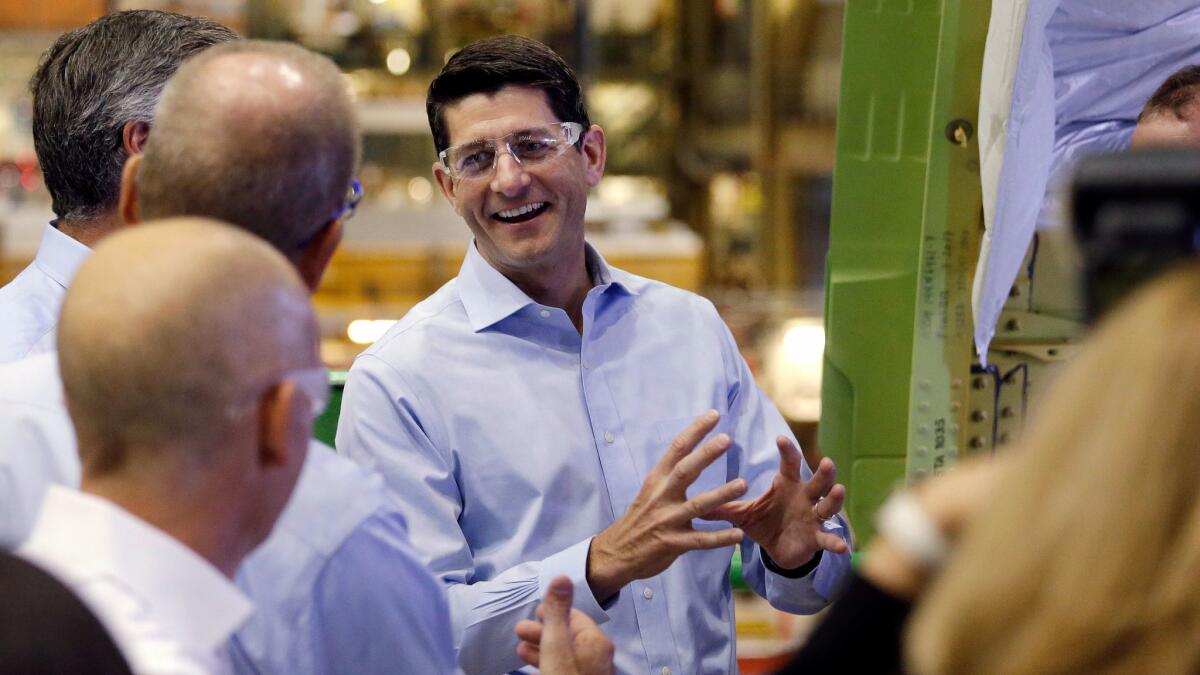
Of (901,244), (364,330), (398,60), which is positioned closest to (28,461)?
(901,244)

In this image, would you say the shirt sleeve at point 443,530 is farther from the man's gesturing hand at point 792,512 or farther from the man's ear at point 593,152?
the man's ear at point 593,152

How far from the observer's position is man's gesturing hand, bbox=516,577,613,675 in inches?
56.3

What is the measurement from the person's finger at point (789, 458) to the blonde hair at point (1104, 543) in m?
1.04

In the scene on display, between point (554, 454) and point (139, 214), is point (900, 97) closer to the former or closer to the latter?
point (554, 454)

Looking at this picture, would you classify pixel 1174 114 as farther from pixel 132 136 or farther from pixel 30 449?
pixel 30 449

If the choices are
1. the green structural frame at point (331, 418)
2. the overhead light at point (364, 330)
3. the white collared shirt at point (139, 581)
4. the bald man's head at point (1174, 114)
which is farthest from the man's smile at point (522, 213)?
the overhead light at point (364, 330)

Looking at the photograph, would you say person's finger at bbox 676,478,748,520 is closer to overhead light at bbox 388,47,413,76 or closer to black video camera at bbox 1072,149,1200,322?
black video camera at bbox 1072,149,1200,322

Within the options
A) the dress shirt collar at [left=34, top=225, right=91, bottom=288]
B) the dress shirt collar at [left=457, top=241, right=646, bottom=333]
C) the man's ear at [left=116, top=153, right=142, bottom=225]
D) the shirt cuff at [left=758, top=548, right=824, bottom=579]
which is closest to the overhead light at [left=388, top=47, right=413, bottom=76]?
the dress shirt collar at [left=457, top=241, right=646, bottom=333]

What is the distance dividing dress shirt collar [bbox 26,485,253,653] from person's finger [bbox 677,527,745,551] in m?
0.72

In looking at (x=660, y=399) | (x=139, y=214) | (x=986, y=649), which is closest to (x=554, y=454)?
(x=660, y=399)

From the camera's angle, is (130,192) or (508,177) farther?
(508,177)

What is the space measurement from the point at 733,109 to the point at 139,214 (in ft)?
30.1

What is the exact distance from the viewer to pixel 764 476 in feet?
6.81

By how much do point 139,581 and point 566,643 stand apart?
53 cm
